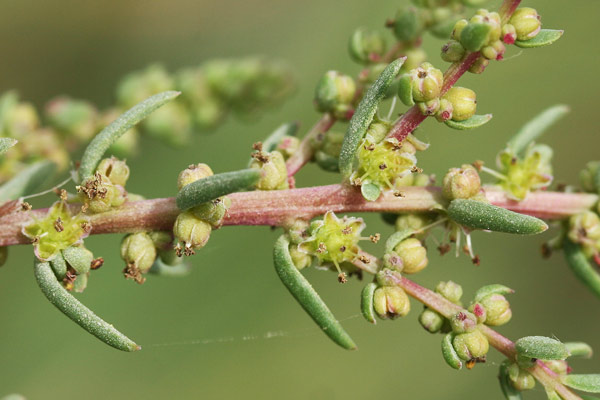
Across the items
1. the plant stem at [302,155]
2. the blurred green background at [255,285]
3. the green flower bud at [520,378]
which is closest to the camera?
the green flower bud at [520,378]

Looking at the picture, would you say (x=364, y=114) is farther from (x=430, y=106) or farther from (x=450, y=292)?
(x=450, y=292)

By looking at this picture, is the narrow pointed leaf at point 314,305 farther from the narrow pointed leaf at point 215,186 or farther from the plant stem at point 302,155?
the plant stem at point 302,155

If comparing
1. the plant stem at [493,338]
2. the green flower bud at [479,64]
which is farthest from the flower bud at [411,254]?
the green flower bud at [479,64]

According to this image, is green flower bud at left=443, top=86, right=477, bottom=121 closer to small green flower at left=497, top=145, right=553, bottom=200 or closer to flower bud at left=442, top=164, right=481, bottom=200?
flower bud at left=442, top=164, right=481, bottom=200

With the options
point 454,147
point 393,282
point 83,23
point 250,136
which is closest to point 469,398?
point 454,147

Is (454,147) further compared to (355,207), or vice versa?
(454,147)

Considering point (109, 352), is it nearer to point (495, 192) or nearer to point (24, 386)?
point (24, 386)
